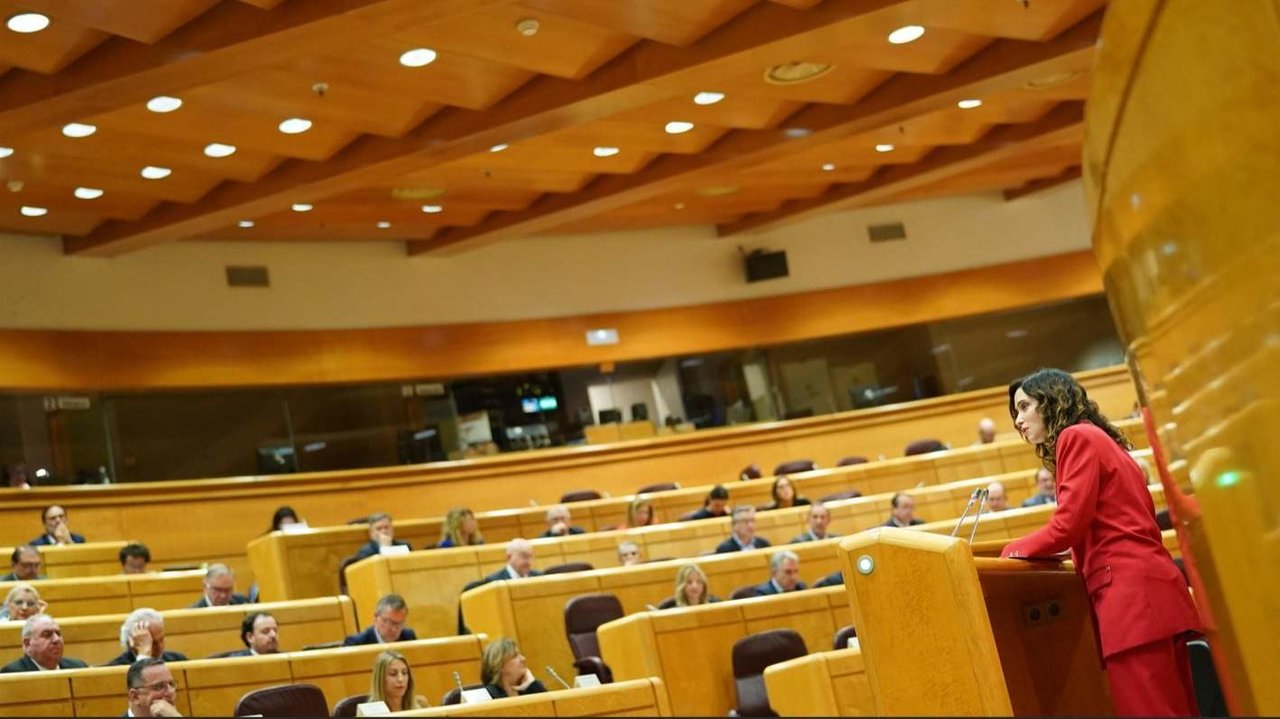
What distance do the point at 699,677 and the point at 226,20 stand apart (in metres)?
4.01

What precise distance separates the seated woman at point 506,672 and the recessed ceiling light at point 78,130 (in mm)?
4493

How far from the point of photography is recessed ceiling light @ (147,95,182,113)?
27.2 ft

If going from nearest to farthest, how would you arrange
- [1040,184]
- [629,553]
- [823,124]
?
[629,553] < [823,124] < [1040,184]

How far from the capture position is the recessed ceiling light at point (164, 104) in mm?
8281

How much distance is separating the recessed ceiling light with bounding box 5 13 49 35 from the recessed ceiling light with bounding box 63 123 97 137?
1568 mm

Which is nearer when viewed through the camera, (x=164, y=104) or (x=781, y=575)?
(x=781, y=575)

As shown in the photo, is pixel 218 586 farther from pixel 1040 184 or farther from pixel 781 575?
pixel 1040 184

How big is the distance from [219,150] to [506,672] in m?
4.73

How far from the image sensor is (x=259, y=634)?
22.3 feet

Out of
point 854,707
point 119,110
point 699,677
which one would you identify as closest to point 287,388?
point 119,110

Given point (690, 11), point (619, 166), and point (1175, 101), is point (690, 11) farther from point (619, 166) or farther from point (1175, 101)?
point (1175, 101)

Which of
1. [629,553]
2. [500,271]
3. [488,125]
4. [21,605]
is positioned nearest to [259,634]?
[21,605]

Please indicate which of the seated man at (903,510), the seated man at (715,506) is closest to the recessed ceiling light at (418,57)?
the seated man at (715,506)

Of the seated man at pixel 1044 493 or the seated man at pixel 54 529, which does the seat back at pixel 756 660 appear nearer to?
the seated man at pixel 1044 493
